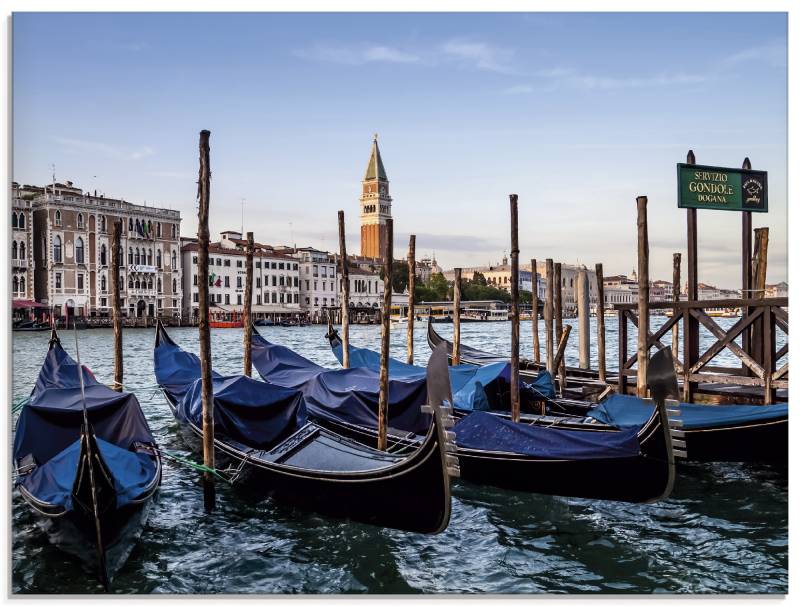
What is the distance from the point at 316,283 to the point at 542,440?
35078mm

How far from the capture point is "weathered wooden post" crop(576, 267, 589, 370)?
9.13 metres

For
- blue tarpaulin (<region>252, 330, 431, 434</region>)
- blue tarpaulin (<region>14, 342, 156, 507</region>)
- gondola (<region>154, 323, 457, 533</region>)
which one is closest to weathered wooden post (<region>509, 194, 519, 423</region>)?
blue tarpaulin (<region>252, 330, 431, 434</region>)

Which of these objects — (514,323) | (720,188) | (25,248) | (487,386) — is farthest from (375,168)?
(720,188)

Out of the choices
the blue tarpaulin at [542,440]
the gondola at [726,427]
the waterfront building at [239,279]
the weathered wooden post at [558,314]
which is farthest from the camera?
the waterfront building at [239,279]

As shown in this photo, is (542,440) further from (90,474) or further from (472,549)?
(90,474)

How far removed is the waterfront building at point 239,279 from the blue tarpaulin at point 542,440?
2719 cm

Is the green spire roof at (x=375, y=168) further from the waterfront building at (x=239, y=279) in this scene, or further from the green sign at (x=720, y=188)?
the green sign at (x=720, y=188)

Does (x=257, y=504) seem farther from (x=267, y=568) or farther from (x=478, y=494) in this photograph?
(x=478, y=494)

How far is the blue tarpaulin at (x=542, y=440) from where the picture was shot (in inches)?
159

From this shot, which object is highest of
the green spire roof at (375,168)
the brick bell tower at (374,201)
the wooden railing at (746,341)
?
the green spire roof at (375,168)

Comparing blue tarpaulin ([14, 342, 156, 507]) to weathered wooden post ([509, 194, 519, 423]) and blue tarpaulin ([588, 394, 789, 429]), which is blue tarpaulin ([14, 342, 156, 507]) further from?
blue tarpaulin ([588, 394, 789, 429])

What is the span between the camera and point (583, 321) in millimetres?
9234

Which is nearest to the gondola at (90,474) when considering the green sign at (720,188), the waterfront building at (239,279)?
the green sign at (720,188)

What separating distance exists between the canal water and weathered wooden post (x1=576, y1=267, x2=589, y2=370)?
4.36 metres
